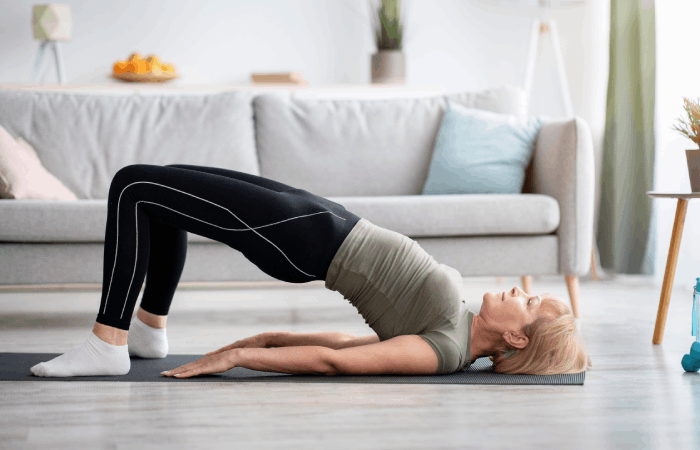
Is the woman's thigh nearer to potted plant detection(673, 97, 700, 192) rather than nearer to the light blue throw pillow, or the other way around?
potted plant detection(673, 97, 700, 192)

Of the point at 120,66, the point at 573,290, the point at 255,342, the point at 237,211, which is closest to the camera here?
the point at 237,211

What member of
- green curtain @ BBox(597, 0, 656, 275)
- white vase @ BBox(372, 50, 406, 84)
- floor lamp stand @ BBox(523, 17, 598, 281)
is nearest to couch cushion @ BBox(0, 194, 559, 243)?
green curtain @ BBox(597, 0, 656, 275)

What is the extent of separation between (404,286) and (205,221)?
485 mm

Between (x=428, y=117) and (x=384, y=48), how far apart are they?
1.21 metres

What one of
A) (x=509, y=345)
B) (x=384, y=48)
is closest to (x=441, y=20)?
(x=384, y=48)

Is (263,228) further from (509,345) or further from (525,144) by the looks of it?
(525,144)

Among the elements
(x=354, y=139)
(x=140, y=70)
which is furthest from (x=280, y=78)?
(x=354, y=139)

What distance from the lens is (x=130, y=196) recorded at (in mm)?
1599

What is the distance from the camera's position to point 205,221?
5.24 ft

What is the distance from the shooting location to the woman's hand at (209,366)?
5.31ft

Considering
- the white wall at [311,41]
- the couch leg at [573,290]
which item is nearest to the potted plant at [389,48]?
the white wall at [311,41]

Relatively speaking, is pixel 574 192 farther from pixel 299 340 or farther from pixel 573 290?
pixel 299 340

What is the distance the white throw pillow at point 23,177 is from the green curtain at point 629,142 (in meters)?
2.83

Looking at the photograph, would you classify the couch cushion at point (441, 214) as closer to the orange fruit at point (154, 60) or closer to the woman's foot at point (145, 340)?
the woman's foot at point (145, 340)
